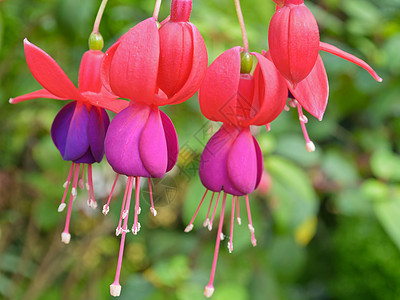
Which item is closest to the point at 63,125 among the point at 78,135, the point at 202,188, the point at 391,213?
the point at 78,135

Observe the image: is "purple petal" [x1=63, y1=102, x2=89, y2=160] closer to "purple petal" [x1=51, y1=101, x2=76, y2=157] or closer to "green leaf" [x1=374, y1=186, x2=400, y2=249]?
"purple petal" [x1=51, y1=101, x2=76, y2=157]

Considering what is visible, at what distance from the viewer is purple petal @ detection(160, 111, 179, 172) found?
57 cm

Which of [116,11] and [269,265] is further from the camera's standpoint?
[269,265]

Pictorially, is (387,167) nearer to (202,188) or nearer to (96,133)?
(202,188)

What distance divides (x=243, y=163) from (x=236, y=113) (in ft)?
0.19

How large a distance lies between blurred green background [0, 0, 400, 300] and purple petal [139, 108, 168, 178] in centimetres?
32

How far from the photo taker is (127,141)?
532mm

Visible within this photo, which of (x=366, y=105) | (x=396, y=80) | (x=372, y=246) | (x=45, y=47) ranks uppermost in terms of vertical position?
(x=45, y=47)

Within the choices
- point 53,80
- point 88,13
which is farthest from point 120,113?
point 88,13

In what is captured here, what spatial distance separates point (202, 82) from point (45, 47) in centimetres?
99

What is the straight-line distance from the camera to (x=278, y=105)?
1.72 feet

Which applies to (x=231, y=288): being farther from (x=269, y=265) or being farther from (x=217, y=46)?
(x=217, y=46)

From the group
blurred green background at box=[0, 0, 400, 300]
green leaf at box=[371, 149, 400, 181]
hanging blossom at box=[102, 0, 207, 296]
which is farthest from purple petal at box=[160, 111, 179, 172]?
green leaf at box=[371, 149, 400, 181]

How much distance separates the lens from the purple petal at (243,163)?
560 mm
